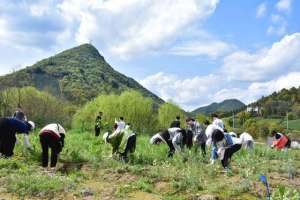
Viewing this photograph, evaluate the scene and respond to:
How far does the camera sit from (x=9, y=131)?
45.5ft

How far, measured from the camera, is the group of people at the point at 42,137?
1308cm

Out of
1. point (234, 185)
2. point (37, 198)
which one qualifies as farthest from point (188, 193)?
point (37, 198)

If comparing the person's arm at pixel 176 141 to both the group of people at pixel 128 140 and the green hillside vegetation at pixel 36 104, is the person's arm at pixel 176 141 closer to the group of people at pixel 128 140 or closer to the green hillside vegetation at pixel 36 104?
the group of people at pixel 128 140

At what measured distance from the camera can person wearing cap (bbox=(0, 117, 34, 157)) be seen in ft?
45.3

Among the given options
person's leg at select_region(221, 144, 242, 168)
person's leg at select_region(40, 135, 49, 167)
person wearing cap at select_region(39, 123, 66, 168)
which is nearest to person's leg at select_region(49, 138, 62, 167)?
person wearing cap at select_region(39, 123, 66, 168)

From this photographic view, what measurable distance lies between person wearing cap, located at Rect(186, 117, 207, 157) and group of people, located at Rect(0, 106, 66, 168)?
4888mm

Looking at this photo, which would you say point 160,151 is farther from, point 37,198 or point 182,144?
point 37,198

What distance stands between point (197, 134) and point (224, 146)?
339 cm

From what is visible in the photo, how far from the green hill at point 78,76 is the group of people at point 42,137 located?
63.1m

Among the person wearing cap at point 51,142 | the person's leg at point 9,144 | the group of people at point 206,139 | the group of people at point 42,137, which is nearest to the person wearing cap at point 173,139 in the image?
the group of people at point 206,139

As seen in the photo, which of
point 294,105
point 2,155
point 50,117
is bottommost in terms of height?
point 2,155

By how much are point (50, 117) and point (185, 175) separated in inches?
1331

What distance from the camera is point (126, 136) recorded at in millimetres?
14898

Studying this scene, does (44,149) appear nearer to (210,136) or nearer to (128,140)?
(128,140)
